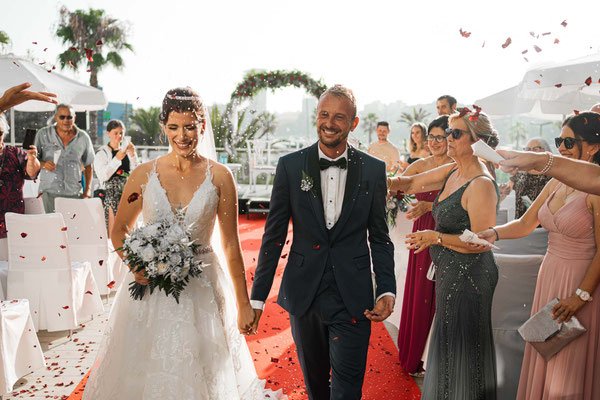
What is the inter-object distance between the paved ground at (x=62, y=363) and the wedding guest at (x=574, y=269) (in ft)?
4.79

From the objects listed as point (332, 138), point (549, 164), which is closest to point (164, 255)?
point (332, 138)

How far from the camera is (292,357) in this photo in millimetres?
4504

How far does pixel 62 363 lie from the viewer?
4.33 m

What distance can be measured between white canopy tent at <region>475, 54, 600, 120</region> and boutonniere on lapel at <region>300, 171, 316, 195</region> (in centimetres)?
273

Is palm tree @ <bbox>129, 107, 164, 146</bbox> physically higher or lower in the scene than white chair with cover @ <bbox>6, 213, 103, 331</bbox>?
higher

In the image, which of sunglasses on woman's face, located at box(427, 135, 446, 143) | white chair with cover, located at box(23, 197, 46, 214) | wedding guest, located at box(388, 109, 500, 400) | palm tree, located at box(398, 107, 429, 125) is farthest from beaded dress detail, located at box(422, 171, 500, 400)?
palm tree, located at box(398, 107, 429, 125)

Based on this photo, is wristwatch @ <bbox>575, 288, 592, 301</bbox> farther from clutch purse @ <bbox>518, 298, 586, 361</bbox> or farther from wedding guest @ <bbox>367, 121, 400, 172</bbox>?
wedding guest @ <bbox>367, 121, 400, 172</bbox>

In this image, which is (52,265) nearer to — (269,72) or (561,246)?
(561,246)

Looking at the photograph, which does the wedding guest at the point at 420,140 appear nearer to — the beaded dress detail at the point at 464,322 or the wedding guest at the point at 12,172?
the beaded dress detail at the point at 464,322

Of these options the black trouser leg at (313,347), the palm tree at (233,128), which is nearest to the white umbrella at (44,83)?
the black trouser leg at (313,347)

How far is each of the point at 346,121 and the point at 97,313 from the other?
14.4 feet

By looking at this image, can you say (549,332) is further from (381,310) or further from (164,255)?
(164,255)

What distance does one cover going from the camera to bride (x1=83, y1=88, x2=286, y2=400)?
2.65 meters

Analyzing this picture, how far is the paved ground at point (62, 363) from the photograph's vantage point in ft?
12.4
